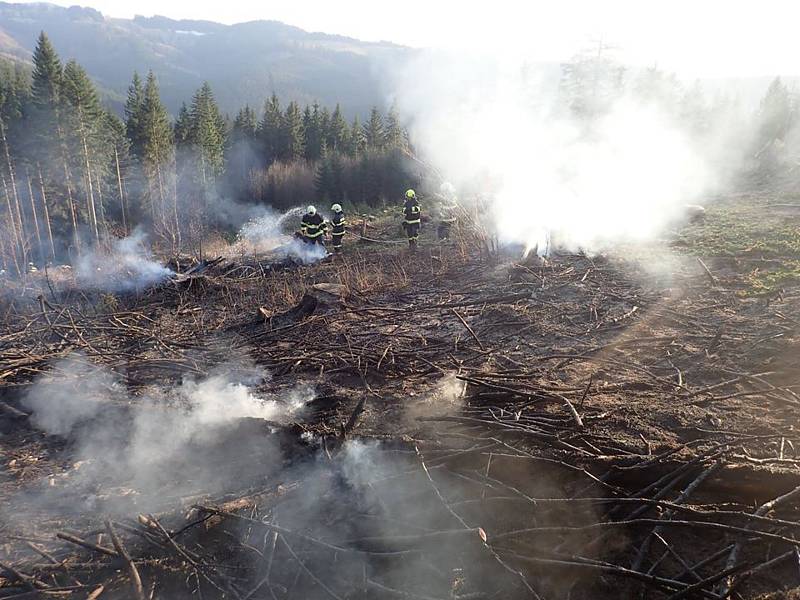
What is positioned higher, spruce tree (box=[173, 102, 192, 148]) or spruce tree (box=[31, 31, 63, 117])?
spruce tree (box=[31, 31, 63, 117])

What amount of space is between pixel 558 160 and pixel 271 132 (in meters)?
39.0

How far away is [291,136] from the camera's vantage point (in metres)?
49.2

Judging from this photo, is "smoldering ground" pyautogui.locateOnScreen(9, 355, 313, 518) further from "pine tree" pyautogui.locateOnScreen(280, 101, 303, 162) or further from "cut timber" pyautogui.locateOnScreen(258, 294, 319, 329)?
"pine tree" pyautogui.locateOnScreen(280, 101, 303, 162)

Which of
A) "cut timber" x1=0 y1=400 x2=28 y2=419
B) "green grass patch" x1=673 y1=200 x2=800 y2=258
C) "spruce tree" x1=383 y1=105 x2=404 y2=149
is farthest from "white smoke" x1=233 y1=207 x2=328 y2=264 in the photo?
"spruce tree" x1=383 y1=105 x2=404 y2=149

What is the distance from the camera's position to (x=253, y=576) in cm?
367

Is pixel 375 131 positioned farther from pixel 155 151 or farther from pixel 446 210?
pixel 446 210

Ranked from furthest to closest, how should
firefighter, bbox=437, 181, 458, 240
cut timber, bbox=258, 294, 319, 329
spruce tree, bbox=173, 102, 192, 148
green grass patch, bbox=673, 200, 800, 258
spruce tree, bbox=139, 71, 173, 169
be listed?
spruce tree, bbox=173, 102, 192, 148 < spruce tree, bbox=139, 71, 173, 169 < firefighter, bbox=437, 181, 458, 240 < green grass patch, bbox=673, 200, 800, 258 < cut timber, bbox=258, 294, 319, 329

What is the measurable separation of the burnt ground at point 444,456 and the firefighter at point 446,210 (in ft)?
23.9

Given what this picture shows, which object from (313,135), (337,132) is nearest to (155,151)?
(313,135)

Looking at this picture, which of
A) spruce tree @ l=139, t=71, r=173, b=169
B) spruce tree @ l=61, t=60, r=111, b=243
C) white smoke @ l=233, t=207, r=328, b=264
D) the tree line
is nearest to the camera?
white smoke @ l=233, t=207, r=328, b=264

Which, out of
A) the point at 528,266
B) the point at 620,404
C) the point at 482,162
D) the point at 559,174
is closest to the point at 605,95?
the point at 482,162

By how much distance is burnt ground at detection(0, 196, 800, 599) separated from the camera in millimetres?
3539

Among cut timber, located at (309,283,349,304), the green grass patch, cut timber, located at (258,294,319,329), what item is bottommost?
cut timber, located at (258,294,319,329)

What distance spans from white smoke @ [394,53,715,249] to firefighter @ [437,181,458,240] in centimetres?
83
